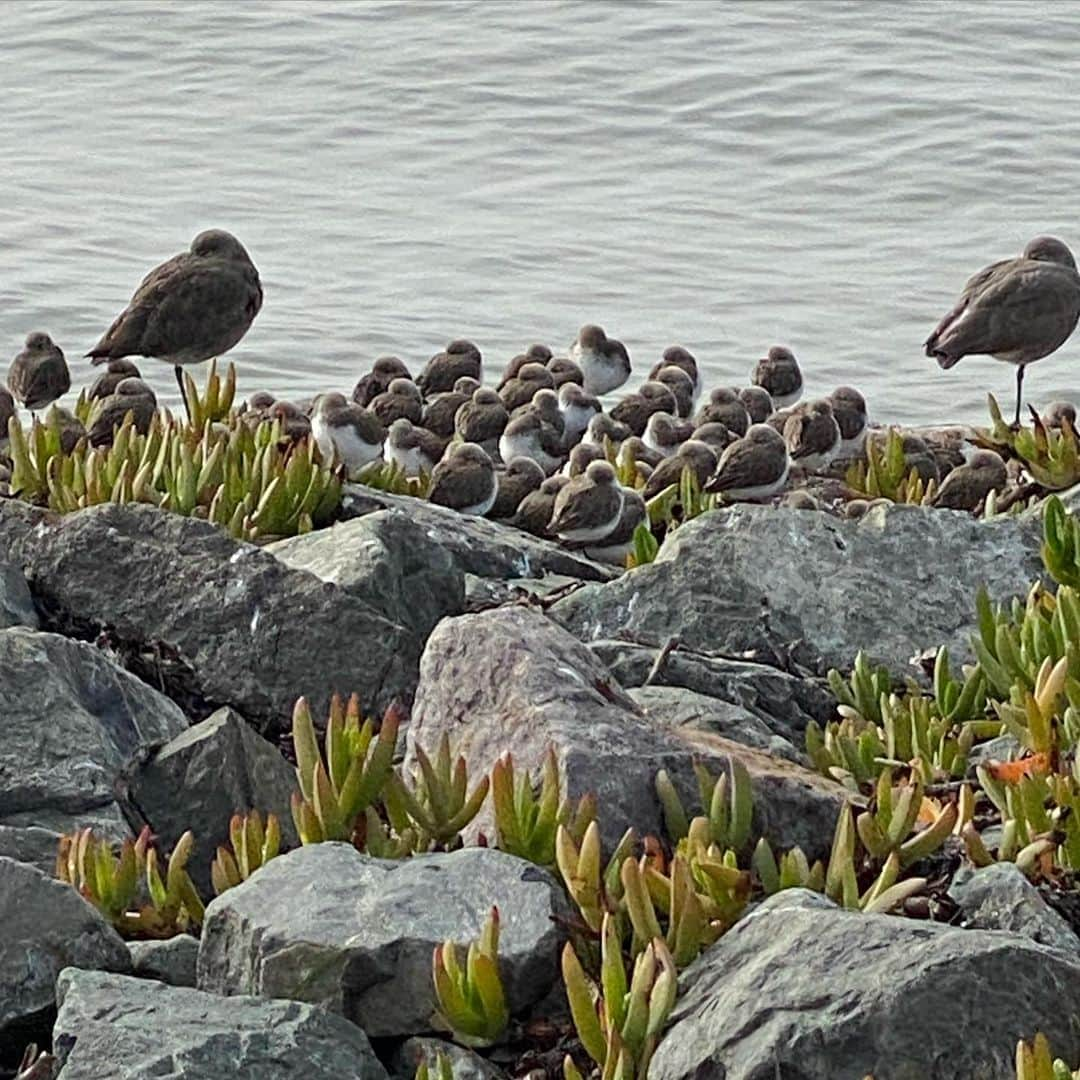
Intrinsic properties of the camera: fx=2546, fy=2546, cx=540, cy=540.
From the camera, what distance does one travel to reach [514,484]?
12.1m

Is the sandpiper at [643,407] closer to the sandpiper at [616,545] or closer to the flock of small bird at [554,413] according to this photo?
the flock of small bird at [554,413]

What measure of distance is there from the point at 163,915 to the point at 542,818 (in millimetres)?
879

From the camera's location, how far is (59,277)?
70.4ft

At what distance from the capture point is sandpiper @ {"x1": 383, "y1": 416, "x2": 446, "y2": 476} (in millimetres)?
12812

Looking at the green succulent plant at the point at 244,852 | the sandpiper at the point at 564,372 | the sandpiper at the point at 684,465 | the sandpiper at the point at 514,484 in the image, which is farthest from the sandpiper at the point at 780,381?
the green succulent plant at the point at 244,852

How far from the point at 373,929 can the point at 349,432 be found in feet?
26.6

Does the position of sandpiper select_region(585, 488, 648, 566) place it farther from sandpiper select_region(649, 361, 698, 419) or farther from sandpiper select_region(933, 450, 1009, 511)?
sandpiper select_region(649, 361, 698, 419)

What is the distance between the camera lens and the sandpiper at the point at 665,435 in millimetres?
13758

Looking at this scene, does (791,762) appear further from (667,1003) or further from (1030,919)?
(667,1003)

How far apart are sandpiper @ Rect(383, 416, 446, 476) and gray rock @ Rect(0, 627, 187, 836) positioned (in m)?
6.12

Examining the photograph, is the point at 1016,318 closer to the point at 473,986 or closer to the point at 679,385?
the point at 679,385

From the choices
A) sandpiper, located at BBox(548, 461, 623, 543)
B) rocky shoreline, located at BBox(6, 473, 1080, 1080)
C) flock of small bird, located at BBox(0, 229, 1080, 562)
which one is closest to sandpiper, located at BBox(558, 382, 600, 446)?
flock of small bird, located at BBox(0, 229, 1080, 562)

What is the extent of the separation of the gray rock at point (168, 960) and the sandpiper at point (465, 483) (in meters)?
5.91

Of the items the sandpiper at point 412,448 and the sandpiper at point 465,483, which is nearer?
the sandpiper at point 465,483
